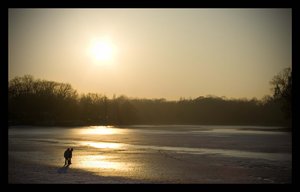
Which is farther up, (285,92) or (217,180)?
(285,92)

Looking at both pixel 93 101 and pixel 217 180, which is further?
pixel 93 101

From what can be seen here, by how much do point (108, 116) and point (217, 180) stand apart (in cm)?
8974

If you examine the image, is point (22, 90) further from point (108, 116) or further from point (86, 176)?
point (86, 176)

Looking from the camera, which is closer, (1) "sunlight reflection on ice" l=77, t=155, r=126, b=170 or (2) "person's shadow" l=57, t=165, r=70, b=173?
(2) "person's shadow" l=57, t=165, r=70, b=173

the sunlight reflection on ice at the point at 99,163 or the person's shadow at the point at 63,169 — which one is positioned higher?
the person's shadow at the point at 63,169

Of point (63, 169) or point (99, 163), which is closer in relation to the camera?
point (63, 169)

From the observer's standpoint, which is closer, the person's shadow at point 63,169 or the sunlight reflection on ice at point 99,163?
the person's shadow at point 63,169

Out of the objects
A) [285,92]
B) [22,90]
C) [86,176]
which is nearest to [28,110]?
[22,90]

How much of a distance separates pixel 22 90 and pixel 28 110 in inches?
212

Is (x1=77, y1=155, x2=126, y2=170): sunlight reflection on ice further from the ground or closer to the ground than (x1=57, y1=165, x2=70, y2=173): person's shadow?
closer to the ground
